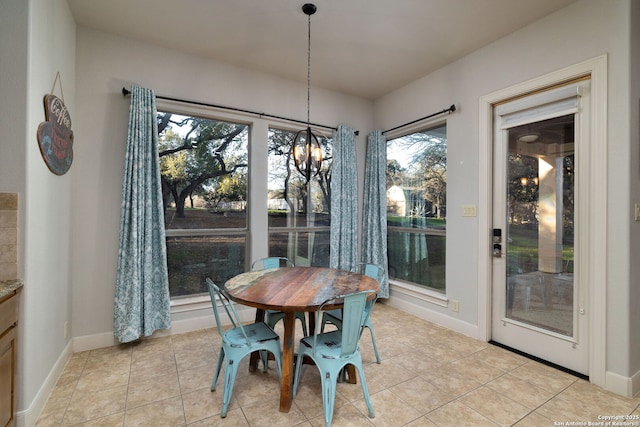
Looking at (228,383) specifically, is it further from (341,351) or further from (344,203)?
(344,203)

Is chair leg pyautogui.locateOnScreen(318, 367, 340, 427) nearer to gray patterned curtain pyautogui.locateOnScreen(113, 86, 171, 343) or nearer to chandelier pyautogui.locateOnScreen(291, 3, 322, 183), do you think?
chandelier pyautogui.locateOnScreen(291, 3, 322, 183)

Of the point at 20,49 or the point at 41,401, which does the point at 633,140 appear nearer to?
the point at 20,49

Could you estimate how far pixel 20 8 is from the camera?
175 centimetres

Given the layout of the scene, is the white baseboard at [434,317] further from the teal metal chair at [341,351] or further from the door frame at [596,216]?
the teal metal chair at [341,351]

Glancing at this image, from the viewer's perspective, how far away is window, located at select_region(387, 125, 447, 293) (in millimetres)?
3594

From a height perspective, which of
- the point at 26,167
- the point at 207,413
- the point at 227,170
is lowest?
the point at 207,413

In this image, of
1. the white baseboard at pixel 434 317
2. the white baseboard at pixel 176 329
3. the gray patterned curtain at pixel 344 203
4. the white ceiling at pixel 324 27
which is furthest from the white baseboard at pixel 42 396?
the white baseboard at pixel 434 317

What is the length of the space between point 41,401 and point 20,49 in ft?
7.11

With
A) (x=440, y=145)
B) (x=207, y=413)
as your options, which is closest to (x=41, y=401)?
(x=207, y=413)

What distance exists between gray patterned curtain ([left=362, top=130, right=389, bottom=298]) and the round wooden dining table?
5.39ft

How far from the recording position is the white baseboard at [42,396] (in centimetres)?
172

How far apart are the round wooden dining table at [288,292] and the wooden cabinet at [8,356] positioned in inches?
43.5

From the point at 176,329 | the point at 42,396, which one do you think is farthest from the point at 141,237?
the point at 42,396

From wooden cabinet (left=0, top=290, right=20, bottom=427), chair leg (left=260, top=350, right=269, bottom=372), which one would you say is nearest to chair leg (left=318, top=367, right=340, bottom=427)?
chair leg (left=260, top=350, right=269, bottom=372)
